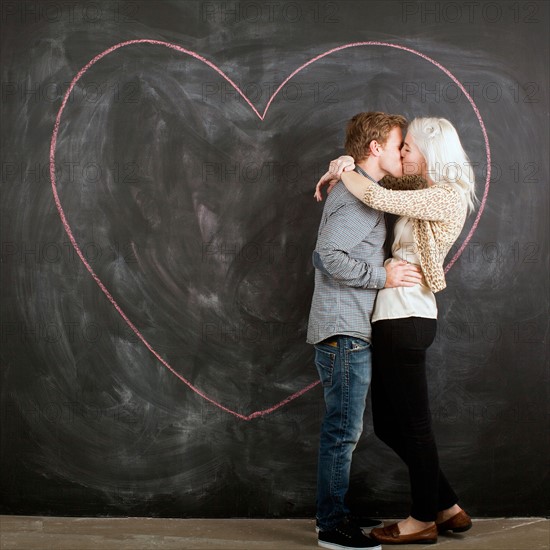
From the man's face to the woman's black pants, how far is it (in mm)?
483

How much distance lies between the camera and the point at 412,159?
2.35 metres

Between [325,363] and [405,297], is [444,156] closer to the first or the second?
[405,297]

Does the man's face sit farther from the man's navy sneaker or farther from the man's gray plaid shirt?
the man's navy sneaker

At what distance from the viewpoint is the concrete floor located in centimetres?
239

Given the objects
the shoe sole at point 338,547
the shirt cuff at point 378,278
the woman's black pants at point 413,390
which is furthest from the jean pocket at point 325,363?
the shoe sole at point 338,547

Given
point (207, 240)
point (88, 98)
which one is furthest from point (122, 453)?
point (88, 98)

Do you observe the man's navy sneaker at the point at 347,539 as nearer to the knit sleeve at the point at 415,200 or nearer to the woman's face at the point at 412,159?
the knit sleeve at the point at 415,200

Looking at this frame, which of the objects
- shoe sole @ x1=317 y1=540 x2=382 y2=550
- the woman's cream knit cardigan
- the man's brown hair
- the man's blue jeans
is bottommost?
shoe sole @ x1=317 y1=540 x2=382 y2=550

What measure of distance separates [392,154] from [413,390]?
2.43ft

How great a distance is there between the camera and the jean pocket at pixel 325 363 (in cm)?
232

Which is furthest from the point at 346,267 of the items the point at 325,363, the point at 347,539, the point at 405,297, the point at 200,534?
the point at 200,534

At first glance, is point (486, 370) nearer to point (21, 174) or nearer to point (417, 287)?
point (417, 287)

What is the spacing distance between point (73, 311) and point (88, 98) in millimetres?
757

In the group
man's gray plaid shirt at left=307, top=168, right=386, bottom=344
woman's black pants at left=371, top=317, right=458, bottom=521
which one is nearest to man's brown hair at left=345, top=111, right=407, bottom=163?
A: man's gray plaid shirt at left=307, top=168, right=386, bottom=344
